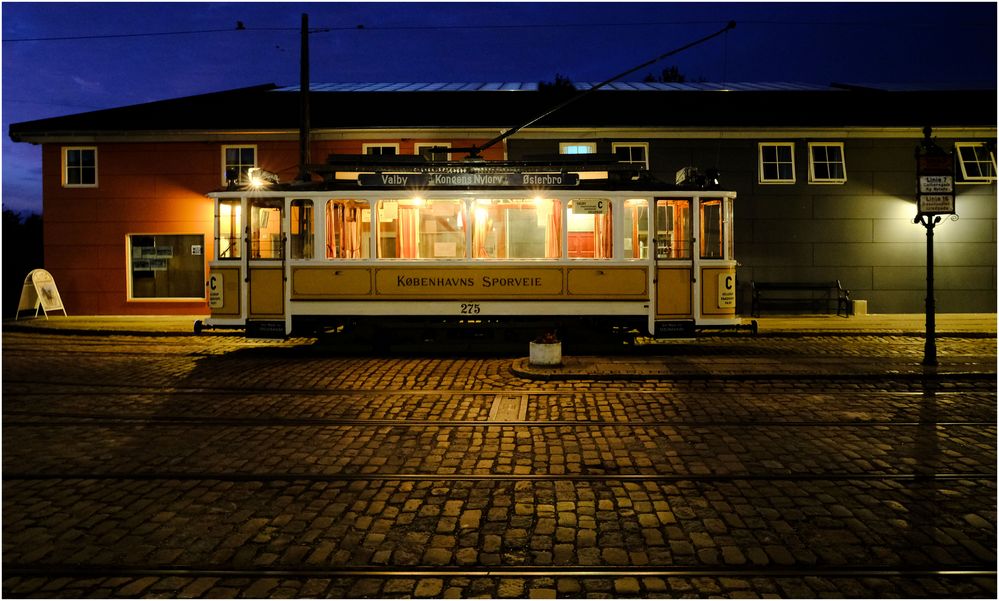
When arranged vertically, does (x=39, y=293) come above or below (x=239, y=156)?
below

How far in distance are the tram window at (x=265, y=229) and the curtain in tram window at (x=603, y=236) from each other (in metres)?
5.81

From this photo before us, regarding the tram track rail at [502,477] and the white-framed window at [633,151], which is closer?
the tram track rail at [502,477]

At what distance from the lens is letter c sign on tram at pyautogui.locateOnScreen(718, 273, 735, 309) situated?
12078mm

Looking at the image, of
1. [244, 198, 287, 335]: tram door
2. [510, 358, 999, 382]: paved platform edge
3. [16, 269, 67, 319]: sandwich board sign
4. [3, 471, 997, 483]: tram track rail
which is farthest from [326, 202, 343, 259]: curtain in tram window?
[16, 269, 67, 319]: sandwich board sign

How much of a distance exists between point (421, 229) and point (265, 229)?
2944mm

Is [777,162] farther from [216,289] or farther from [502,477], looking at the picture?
[502,477]

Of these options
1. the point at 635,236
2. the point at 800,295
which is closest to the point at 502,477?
the point at 635,236

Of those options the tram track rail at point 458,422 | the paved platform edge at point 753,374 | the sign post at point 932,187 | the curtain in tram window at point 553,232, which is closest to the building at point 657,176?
the curtain in tram window at point 553,232

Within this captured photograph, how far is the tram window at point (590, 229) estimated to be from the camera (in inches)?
477

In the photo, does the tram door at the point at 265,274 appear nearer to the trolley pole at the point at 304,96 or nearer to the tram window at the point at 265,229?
the tram window at the point at 265,229

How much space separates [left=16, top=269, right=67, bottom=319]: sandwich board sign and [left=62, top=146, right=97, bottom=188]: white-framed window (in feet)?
9.38

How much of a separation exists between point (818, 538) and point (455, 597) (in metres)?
2.33

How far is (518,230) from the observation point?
12.1m

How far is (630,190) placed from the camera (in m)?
12.0
